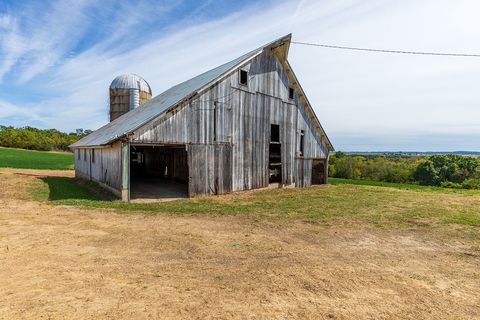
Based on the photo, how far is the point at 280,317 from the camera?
4.12m

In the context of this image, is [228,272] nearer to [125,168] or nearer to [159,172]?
[125,168]

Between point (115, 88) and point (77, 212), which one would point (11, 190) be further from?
point (115, 88)

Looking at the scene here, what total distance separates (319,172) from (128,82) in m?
24.3

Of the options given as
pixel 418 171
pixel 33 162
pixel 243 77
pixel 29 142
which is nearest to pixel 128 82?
pixel 33 162

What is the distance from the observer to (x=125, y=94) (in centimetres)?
3388

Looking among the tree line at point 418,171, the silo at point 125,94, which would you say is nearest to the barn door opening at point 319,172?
the silo at point 125,94

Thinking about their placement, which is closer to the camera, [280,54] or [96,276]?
[96,276]

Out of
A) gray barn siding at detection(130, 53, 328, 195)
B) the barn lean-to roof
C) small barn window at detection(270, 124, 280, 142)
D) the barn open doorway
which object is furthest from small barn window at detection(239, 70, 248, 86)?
the barn open doorway

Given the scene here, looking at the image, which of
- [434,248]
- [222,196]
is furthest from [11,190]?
[434,248]

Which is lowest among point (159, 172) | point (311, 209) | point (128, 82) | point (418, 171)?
point (418, 171)

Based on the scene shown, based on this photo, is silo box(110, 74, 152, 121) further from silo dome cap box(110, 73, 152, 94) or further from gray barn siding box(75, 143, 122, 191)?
gray barn siding box(75, 143, 122, 191)

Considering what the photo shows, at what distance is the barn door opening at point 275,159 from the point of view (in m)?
20.8

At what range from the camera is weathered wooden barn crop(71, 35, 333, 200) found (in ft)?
48.5

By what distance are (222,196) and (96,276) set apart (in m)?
11.0
